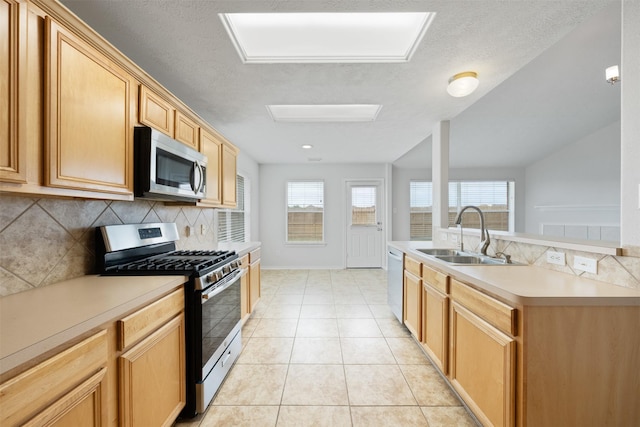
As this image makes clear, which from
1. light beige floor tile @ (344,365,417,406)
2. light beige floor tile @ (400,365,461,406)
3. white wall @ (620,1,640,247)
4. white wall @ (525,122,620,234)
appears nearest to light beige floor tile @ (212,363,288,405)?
light beige floor tile @ (344,365,417,406)

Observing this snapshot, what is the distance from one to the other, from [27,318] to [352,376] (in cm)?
192

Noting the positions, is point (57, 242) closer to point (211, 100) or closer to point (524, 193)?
point (211, 100)

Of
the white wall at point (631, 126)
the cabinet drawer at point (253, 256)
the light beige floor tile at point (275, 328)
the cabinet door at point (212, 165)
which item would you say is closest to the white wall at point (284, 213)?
the cabinet drawer at point (253, 256)

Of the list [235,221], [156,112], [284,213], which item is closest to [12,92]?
[156,112]

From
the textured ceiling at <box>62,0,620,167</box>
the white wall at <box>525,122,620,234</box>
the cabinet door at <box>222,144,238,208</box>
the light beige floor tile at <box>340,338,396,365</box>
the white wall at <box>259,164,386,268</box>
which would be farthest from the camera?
the white wall at <box>259,164,386,268</box>

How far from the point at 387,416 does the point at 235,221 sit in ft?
12.3

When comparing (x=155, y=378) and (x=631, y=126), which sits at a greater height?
(x=631, y=126)

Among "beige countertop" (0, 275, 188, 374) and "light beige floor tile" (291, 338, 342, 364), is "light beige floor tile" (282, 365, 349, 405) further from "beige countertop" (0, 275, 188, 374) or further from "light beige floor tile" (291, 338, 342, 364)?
"beige countertop" (0, 275, 188, 374)

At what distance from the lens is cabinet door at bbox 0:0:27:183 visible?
95 centimetres

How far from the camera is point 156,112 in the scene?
1.82 metres

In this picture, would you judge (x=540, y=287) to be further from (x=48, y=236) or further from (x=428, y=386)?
(x=48, y=236)

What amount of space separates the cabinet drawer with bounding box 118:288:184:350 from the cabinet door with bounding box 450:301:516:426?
165cm

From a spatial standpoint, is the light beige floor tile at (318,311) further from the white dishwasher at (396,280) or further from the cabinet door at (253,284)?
the white dishwasher at (396,280)

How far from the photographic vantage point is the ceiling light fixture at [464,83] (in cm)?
212
